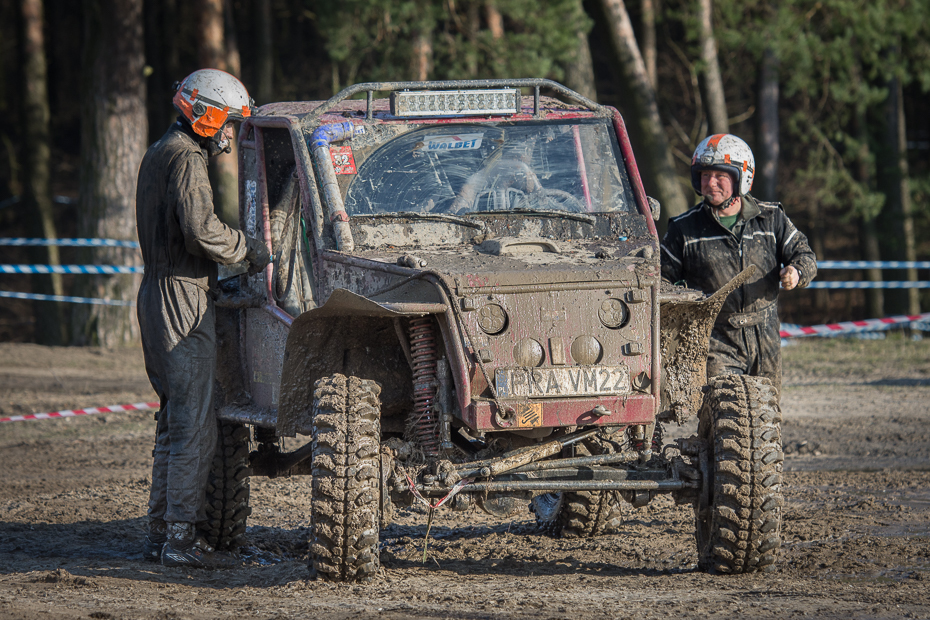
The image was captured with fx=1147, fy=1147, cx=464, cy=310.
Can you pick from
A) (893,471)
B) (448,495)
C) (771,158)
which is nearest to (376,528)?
(448,495)

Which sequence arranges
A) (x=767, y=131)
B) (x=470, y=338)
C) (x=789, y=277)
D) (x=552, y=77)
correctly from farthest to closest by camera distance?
(x=767, y=131)
(x=552, y=77)
(x=789, y=277)
(x=470, y=338)

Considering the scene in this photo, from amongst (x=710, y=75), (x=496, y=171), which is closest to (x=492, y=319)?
(x=496, y=171)

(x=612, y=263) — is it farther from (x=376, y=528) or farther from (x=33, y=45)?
(x=33, y=45)

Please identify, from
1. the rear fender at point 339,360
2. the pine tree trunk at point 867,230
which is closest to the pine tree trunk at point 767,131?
the pine tree trunk at point 867,230

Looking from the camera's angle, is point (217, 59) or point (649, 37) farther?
point (649, 37)

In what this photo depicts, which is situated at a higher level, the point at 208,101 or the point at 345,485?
the point at 208,101

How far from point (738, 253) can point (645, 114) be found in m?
10.2

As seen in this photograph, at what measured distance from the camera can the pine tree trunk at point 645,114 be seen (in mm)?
16469

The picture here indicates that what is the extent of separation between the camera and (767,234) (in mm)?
6879

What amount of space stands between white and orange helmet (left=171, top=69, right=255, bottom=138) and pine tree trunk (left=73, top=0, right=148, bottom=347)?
10646 mm

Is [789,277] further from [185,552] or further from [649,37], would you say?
[649,37]

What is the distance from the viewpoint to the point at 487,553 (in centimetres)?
634

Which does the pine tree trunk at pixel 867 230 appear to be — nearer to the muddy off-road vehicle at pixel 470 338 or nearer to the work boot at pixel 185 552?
the muddy off-road vehicle at pixel 470 338

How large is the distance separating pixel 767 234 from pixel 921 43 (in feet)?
47.6
